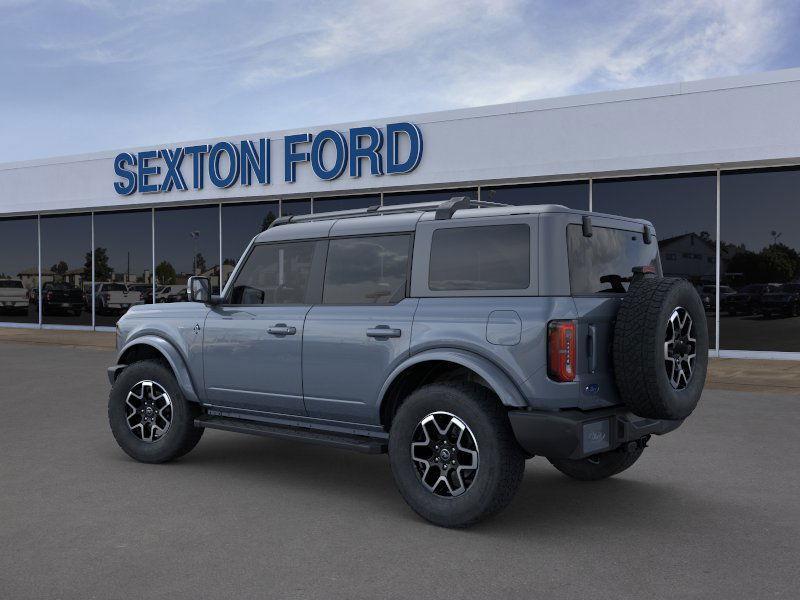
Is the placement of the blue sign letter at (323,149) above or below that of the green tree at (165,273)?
above

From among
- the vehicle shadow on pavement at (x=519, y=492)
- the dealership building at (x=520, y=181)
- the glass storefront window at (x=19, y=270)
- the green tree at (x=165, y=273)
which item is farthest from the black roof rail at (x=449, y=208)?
the glass storefront window at (x=19, y=270)

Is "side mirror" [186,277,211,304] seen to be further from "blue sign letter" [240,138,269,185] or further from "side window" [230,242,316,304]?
"blue sign letter" [240,138,269,185]

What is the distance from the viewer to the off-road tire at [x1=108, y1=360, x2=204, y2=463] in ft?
21.2

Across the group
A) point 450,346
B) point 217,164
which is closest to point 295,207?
point 217,164

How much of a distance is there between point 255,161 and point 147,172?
3711mm

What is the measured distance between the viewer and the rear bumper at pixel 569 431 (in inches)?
180

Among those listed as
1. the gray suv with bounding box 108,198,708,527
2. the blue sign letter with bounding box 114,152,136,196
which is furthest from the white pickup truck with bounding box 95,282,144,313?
the gray suv with bounding box 108,198,708,527

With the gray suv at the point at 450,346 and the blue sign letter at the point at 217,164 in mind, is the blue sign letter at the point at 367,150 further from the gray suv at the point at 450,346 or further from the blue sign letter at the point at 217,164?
the gray suv at the point at 450,346

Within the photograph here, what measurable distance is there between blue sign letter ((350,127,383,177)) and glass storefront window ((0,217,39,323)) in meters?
12.2

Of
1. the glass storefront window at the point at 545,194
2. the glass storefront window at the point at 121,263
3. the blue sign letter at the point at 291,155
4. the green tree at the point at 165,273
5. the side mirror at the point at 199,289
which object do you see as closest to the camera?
the side mirror at the point at 199,289

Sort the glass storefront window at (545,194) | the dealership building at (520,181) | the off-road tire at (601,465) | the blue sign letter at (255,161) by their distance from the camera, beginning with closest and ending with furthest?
the off-road tire at (601,465) < the dealership building at (520,181) < the glass storefront window at (545,194) < the blue sign letter at (255,161)

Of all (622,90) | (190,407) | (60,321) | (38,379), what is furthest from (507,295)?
(60,321)

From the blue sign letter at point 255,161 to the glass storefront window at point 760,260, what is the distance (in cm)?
995

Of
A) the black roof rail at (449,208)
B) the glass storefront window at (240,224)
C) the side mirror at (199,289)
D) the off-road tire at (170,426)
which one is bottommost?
the off-road tire at (170,426)
